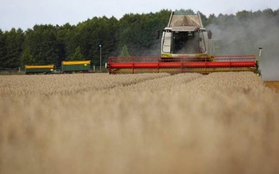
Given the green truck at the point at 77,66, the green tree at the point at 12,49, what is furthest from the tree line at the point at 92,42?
the green truck at the point at 77,66

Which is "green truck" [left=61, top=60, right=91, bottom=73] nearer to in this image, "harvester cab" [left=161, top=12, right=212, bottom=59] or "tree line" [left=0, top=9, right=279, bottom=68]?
"tree line" [left=0, top=9, right=279, bottom=68]

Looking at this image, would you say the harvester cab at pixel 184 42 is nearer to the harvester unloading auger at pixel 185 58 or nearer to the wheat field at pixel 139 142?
the harvester unloading auger at pixel 185 58

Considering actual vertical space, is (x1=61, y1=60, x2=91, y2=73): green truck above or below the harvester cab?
below

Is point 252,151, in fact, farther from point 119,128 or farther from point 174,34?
point 174,34

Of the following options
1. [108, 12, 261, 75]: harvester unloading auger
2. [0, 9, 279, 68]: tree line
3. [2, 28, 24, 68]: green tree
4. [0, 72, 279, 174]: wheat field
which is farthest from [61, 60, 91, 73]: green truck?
[0, 72, 279, 174]: wheat field

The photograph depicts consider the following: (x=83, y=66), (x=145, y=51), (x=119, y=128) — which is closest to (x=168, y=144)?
(x=119, y=128)

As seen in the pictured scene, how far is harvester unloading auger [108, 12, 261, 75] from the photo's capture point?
78.4 ft

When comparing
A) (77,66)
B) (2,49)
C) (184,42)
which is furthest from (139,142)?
(2,49)

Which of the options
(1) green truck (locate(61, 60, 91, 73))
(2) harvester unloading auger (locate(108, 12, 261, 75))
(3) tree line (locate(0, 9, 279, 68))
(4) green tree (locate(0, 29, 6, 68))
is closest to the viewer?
(2) harvester unloading auger (locate(108, 12, 261, 75))

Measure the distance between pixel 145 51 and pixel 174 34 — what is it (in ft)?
251

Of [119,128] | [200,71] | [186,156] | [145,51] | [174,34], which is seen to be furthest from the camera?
[145,51]

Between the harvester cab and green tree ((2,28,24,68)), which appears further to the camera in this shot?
green tree ((2,28,24,68))

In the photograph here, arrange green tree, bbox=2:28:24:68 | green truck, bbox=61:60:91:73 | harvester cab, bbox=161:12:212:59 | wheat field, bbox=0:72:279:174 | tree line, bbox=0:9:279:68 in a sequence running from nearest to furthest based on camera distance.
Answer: wheat field, bbox=0:72:279:174
harvester cab, bbox=161:12:212:59
green truck, bbox=61:60:91:73
green tree, bbox=2:28:24:68
tree line, bbox=0:9:279:68

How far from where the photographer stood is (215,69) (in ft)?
78.7
